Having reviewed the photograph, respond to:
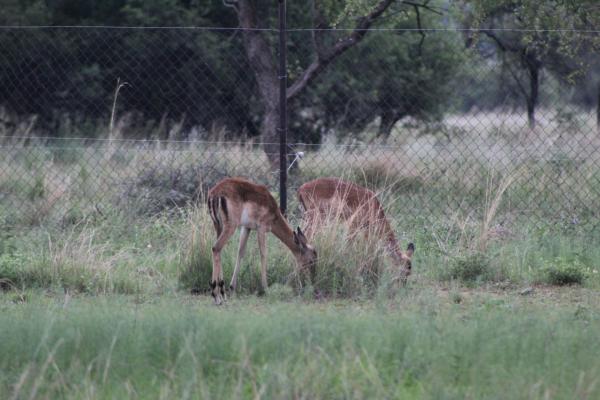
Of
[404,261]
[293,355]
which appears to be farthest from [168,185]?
[293,355]

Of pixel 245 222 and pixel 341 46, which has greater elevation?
pixel 341 46

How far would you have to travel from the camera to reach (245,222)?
8359mm

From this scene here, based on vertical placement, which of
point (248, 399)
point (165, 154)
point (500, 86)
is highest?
point (500, 86)

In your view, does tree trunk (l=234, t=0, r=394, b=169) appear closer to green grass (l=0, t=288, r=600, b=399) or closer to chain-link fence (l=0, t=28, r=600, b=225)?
chain-link fence (l=0, t=28, r=600, b=225)

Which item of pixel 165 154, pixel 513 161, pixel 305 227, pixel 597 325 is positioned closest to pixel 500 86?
pixel 513 161

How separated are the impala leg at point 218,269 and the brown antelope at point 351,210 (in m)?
0.81

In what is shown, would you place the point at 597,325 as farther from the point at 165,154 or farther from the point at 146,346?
the point at 165,154

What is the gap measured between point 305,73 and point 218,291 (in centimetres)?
708

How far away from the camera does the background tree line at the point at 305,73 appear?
37.7ft

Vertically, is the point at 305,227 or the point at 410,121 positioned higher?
the point at 410,121

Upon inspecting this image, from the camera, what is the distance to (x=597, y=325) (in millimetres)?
5809

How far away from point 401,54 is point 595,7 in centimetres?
345

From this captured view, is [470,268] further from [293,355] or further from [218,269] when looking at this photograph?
[293,355]

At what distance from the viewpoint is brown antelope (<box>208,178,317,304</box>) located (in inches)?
313
